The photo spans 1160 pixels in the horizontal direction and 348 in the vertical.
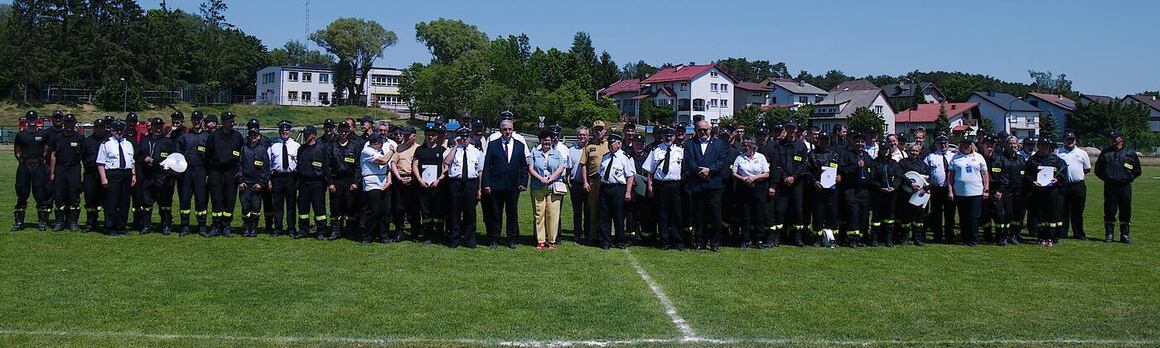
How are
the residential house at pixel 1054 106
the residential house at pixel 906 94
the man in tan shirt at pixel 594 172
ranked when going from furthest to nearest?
the residential house at pixel 906 94 < the residential house at pixel 1054 106 < the man in tan shirt at pixel 594 172

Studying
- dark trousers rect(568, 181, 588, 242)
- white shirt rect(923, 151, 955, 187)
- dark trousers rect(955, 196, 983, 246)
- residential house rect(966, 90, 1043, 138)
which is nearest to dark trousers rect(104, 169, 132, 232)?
dark trousers rect(568, 181, 588, 242)

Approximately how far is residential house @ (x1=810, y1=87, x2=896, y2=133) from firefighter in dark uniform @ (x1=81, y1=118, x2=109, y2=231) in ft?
285

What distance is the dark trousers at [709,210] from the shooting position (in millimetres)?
12219

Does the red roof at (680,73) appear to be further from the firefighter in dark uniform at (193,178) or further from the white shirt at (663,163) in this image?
the firefighter in dark uniform at (193,178)

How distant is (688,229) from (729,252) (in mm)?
710

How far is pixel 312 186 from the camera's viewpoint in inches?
501

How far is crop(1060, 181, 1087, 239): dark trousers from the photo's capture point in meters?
14.0

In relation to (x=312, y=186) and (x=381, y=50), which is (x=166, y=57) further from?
(x=312, y=186)

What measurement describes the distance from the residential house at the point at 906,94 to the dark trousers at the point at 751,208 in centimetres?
9644

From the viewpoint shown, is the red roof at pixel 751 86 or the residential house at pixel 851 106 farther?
the red roof at pixel 751 86

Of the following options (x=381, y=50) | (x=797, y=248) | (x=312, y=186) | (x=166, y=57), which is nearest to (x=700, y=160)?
(x=797, y=248)

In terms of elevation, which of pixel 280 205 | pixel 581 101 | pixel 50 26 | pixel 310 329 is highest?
pixel 50 26

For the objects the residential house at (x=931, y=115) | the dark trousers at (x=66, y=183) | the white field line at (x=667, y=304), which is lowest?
the white field line at (x=667, y=304)

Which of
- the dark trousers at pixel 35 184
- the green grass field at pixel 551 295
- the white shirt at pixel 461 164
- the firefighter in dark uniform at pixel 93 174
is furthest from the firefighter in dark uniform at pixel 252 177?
the dark trousers at pixel 35 184
